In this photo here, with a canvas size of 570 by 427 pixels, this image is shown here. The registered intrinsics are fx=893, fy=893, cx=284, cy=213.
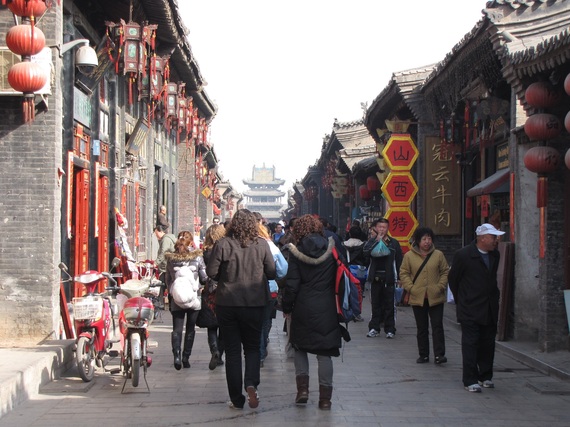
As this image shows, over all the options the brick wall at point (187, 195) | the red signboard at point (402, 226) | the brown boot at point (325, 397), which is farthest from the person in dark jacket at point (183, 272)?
the brick wall at point (187, 195)

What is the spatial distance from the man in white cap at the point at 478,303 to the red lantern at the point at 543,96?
224 cm

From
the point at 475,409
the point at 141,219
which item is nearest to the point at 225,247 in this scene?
the point at 475,409

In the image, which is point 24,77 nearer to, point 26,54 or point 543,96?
point 26,54

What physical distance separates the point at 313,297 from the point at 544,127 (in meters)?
4.00

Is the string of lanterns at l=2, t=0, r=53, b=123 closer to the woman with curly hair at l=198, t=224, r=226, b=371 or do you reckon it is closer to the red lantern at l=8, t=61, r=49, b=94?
the red lantern at l=8, t=61, r=49, b=94

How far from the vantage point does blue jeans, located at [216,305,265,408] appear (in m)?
7.13

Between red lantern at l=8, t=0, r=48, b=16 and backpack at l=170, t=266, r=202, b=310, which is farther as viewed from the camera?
backpack at l=170, t=266, r=202, b=310

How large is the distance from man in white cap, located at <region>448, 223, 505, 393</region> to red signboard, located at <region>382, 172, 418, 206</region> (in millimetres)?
9726

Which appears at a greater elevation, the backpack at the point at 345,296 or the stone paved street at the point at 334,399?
the backpack at the point at 345,296

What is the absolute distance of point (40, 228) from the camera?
9.74 metres

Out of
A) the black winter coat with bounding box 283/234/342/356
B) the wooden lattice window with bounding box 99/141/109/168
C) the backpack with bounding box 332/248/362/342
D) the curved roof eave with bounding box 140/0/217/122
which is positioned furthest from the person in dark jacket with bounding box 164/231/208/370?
the curved roof eave with bounding box 140/0/217/122

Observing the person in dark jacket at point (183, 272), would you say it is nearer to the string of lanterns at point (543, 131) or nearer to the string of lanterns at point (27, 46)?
the string of lanterns at point (27, 46)

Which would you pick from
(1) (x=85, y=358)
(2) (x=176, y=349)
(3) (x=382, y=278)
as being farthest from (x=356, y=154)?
(1) (x=85, y=358)

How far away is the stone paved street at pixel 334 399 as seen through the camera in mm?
6727
